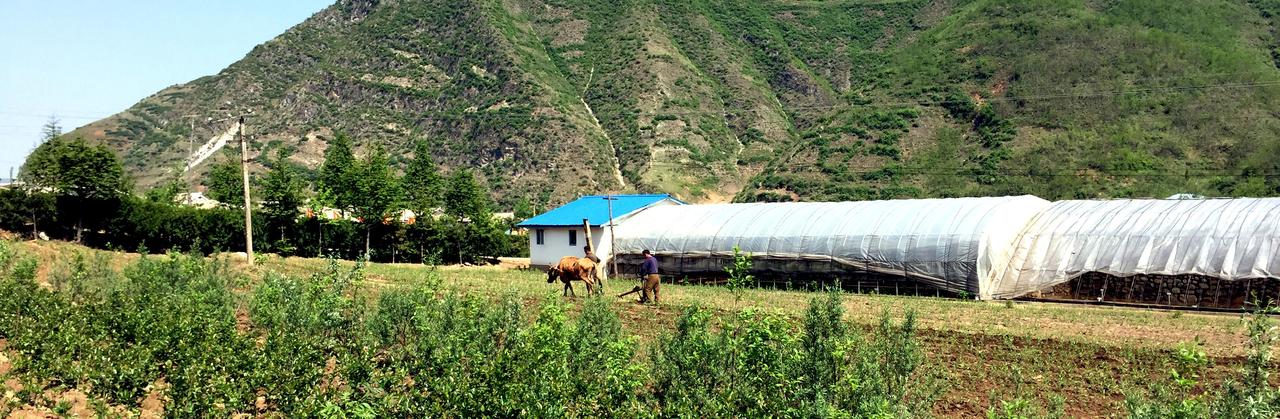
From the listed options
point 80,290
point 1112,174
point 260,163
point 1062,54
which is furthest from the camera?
point 260,163

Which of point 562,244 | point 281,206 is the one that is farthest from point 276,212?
point 562,244

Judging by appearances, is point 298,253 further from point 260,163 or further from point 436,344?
point 260,163

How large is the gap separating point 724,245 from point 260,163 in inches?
2894

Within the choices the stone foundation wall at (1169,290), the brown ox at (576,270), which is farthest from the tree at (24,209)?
the stone foundation wall at (1169,290)

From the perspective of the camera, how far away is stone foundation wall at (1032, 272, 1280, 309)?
29.1 metres

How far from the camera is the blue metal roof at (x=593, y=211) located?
4872 centimetres

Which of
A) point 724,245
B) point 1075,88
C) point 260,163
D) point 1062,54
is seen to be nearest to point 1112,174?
point 1075,88

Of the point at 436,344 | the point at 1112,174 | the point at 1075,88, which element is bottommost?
the point at 436,344

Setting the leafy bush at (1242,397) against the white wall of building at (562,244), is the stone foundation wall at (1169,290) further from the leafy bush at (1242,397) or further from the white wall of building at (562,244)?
the white wall of building at (562,244)

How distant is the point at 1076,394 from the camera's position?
1602 cm

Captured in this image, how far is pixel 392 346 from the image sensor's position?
1711 cm

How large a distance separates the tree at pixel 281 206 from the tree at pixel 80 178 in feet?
27.6

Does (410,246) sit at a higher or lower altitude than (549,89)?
lower

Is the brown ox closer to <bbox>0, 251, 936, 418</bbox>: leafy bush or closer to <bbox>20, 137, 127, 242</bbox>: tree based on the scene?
<bbox>0, 251, 936, 418</bbox>: leafy bush
